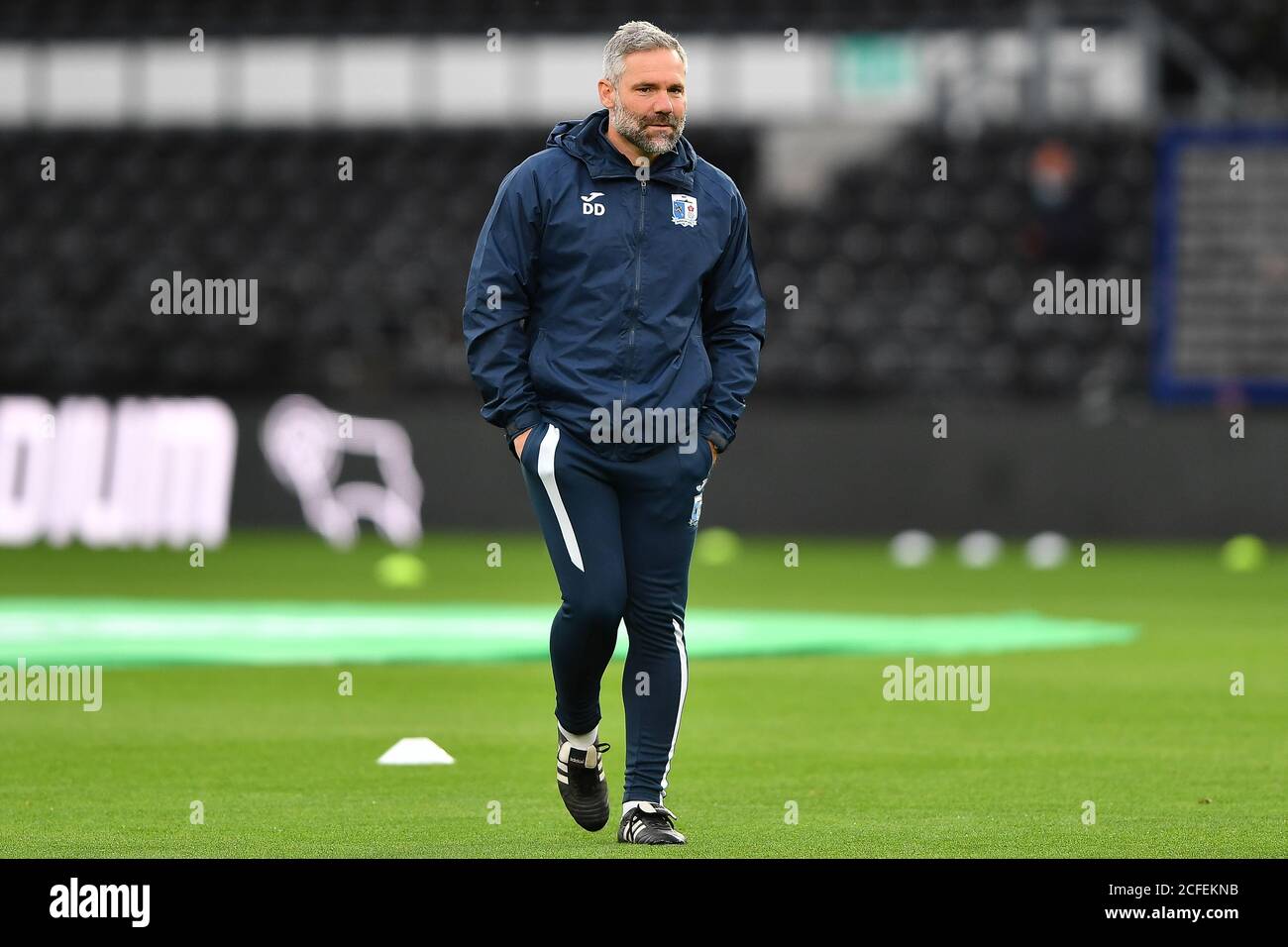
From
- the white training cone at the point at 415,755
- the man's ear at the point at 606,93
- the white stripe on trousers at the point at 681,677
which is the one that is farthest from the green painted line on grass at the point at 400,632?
the man's ear at the point at 606,93

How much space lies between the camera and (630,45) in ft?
23.5

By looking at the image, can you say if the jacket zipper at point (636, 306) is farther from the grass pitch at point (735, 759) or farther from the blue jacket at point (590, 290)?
the grass pitch at point (735, 759)

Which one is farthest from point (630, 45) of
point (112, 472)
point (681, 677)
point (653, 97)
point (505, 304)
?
point (112, 472)

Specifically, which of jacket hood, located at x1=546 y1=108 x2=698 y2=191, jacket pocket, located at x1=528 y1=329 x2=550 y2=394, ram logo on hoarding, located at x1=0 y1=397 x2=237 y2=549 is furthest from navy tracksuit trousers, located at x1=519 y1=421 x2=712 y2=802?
ram logo on hoarding, located at x1=0 y1=397 x2=237 y2=549

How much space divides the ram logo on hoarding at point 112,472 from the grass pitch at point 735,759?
21.3 ft

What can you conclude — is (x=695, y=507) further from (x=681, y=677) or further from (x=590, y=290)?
(x=590, y=290)

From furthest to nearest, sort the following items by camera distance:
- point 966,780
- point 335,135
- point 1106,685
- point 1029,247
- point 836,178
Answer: point 335,135 → point 836,178 → point 1029,247 → point 1106,685 → point 966,780

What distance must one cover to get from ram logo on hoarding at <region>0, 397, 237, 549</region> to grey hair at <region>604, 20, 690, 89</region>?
1574 centimetres

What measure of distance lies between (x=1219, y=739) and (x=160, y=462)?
1460cm

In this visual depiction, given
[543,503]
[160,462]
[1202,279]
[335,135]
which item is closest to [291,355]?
[160,462]

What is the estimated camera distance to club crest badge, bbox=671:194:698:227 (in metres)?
7.27

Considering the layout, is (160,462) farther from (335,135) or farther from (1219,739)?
(1219,739)

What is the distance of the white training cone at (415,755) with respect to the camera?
29.9 ft
